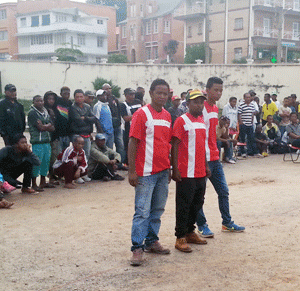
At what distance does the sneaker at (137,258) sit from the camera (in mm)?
4521

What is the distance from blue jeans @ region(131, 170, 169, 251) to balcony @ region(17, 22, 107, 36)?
156 feet

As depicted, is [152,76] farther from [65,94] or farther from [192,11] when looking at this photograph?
[65,94]

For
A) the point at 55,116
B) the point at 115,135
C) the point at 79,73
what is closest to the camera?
the point at 55,116

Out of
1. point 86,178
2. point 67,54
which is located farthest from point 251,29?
point 86,178

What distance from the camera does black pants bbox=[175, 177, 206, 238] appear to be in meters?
4.94

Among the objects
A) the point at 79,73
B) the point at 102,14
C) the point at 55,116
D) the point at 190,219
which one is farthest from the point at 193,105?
the point at 102,14

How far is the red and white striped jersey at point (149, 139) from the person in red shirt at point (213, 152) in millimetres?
798

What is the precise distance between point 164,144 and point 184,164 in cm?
37

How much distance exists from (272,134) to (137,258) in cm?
1051

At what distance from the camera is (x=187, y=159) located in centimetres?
495

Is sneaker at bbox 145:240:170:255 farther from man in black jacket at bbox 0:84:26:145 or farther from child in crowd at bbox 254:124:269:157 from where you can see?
child in crowd at bbox 254:124:269:157

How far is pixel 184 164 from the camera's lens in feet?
16.2

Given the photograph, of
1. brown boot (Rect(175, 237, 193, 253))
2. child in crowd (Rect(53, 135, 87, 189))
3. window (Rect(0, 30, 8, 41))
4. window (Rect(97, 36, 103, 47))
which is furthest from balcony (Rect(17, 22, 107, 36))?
brown boot (Rect(175, 237, 193, 253))

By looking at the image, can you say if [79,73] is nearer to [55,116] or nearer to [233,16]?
[233,16]
